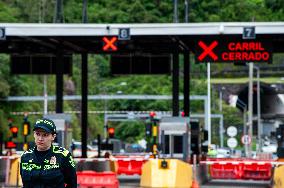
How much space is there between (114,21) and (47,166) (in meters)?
59.6

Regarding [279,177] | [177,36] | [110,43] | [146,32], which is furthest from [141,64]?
[279,177]

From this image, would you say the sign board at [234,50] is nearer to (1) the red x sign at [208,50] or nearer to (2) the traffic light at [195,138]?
(1) the red x sign at [208,50]

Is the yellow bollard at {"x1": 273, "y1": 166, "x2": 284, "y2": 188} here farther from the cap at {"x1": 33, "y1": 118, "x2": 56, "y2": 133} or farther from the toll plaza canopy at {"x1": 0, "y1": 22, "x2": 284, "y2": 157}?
the cap at {"x1": 33, "y1": 118, "x2": 56, "y2": 133}

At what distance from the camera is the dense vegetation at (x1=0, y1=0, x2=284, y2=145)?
6569 centimetres

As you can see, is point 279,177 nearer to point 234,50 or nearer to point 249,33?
point 249,33

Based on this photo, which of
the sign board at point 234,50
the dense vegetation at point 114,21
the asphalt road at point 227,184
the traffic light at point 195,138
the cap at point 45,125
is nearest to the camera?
the cap at point 45,125

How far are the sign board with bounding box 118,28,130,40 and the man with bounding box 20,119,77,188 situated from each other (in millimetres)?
22716

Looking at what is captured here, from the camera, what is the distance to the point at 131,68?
3950 centimetres

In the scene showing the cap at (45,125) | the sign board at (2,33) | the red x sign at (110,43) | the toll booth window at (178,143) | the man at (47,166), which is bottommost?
the toll booth window at (178,143)

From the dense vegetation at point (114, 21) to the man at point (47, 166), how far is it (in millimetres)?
46808

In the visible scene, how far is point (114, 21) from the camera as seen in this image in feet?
225

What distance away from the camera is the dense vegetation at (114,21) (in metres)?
65.7

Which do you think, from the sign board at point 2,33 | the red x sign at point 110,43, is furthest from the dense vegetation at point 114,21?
the sign board at point 2,33

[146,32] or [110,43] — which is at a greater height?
[146,32]
